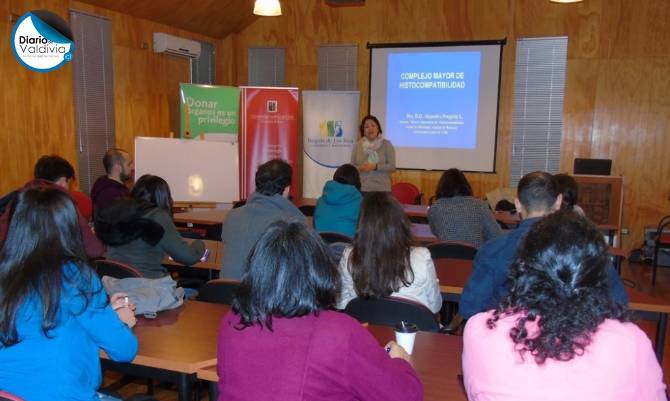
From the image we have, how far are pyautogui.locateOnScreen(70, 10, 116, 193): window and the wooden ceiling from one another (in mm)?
310

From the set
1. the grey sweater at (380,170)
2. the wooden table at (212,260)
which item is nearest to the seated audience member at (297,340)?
the wooden table at (212,260)

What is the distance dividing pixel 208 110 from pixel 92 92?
1592 millimetres

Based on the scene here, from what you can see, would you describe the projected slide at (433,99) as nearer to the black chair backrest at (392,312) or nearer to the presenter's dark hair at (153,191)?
the presenter's dark hair at (153,191)

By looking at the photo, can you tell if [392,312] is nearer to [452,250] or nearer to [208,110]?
[452,250]

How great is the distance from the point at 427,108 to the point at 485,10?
5.05 feet

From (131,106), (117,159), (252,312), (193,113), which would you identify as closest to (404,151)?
(193,113)

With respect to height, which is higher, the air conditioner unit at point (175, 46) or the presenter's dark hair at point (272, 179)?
the air conditioner unit at point (175, 46)

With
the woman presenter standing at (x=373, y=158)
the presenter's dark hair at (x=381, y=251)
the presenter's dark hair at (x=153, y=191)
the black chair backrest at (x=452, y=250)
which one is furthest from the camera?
the woman presenter standing at (x=373, y=158)

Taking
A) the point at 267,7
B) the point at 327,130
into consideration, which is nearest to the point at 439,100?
the point at 327,130

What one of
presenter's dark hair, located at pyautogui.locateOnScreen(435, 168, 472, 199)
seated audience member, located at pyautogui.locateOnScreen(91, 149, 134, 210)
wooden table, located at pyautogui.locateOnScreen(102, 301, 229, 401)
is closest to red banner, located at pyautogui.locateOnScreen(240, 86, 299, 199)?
seated audience member, located at pyautogui.locateOnScreen(91, 149, 134, 210)

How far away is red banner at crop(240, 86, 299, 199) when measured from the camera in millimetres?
7875

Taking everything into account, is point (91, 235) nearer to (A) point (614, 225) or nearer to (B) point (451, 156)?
(A) point (614, 225)

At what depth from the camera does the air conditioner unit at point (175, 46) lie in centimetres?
730

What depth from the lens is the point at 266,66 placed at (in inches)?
342
